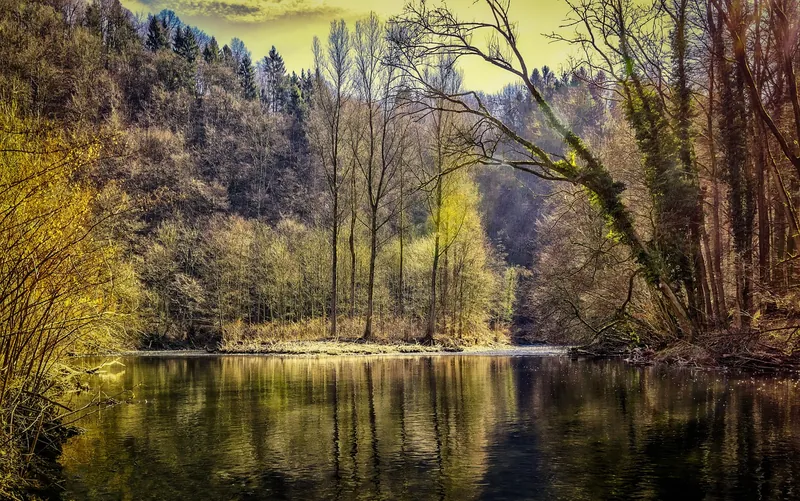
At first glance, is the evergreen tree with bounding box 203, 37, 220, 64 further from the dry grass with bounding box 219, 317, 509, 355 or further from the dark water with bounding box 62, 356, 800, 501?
the dark water with bounding box 62, 356, 800, 501

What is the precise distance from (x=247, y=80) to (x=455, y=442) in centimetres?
8610

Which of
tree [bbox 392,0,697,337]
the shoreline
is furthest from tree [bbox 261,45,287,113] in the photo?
tree [bbox 392,0,697,337]

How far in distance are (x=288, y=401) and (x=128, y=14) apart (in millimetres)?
89092

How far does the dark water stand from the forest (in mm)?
1501

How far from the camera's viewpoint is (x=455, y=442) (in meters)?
9.66

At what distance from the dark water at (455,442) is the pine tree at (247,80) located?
245ft

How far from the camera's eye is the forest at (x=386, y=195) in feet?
36.4

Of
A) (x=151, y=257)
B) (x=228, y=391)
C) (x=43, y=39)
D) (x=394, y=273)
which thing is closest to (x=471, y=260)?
(x=394, y=273)

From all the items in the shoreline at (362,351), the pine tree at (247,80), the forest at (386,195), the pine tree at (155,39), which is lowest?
the shoreline at (362,351)

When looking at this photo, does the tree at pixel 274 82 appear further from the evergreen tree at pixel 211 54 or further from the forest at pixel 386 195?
the evergreen tree at pixel 211 54

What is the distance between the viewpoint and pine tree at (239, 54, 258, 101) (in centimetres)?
8657

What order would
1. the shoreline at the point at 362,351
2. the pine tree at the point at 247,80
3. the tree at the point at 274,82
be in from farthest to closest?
the tree at the point at 274,82
the pine tree at the point at 247,80
the shoreline at the point at 362,351

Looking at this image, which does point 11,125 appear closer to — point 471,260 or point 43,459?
point 43,459

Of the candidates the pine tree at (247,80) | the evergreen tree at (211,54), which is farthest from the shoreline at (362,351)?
the evergreen tree at (211,54)
